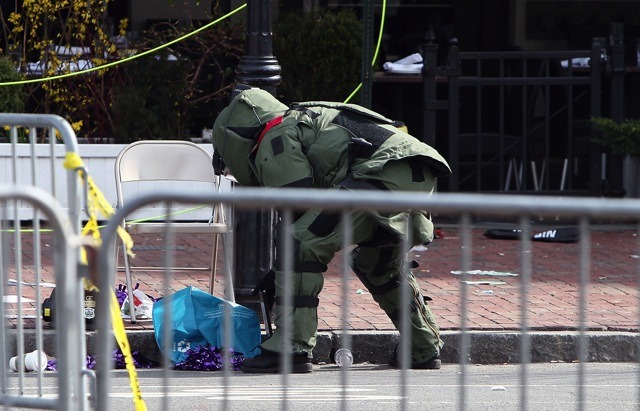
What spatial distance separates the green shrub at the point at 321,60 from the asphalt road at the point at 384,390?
4352 millimetres

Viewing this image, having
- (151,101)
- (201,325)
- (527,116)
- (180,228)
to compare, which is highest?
(151,101)

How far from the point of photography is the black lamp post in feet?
23.8

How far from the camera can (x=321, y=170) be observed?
6.20 meters

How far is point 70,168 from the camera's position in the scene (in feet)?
14.5

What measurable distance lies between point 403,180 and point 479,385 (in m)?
1.03

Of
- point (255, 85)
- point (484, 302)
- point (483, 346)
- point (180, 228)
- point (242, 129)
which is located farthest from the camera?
point (484, 302)

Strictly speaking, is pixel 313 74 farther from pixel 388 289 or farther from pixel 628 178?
pixel 388 289

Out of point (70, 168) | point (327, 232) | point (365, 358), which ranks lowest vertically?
point (365, 358)

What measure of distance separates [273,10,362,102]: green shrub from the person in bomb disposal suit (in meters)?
4.18

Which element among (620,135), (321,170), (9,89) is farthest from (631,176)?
(321,170)

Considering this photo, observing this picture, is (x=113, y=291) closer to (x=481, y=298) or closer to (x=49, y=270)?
(x=49, y=270)

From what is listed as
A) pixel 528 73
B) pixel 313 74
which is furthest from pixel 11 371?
pixel 528 73

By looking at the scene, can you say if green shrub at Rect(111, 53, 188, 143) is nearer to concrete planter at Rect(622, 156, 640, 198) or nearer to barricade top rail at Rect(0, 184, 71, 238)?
concrete planter at Rect(622, 156, 640, 198)

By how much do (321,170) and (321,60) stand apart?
15.0ft
